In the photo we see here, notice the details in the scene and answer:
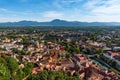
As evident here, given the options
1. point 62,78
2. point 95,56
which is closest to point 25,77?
point 62,78

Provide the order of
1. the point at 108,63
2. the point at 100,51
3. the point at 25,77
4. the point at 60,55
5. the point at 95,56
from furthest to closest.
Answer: the point at 100,51 < the point at 95,56 < the point at 60,55 < the point at 108,63 < the point at 25,77

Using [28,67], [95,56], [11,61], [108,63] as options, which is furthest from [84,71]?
[95,56]

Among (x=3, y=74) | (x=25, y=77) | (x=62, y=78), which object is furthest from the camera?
(x=25, y=77)

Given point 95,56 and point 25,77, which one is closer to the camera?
point 25,77

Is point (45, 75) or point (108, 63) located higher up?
point (45, 75)

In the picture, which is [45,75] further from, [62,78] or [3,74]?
[3,74]

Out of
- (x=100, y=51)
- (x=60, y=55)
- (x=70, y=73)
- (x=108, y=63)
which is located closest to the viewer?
(x=70, y=73)

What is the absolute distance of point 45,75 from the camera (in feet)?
72.1

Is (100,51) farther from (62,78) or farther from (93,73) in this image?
(62,78)

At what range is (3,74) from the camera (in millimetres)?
19859

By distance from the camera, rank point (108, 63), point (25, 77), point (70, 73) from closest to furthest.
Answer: point (25, 77), point (70, 73), point (108, 63)

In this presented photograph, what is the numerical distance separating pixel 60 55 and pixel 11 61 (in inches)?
585

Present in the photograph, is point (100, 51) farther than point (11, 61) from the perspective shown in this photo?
Yes

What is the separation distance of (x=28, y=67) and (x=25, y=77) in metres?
2.68
